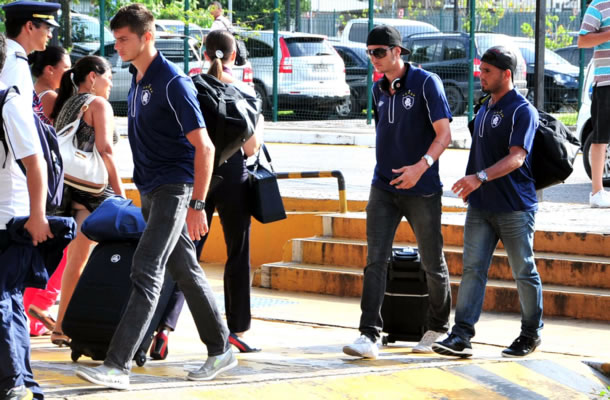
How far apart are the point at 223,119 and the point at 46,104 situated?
5.96 feet

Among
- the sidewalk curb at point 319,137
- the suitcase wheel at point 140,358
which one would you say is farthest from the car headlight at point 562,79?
the suitcase wheel at point 140,358

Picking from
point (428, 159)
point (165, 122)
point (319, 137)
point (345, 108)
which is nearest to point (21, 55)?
point (165, 122)

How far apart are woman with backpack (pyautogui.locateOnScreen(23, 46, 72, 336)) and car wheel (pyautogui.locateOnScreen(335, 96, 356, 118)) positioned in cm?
1376

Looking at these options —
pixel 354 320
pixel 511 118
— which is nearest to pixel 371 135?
pixel 354 320

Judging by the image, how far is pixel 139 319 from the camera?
577 centimetres

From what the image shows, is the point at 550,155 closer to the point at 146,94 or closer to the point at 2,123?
the point at 146,94

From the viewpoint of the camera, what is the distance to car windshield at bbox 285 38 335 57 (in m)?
21.2

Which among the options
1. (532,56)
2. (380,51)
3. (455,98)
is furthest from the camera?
(532,56)

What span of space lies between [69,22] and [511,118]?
14522mm

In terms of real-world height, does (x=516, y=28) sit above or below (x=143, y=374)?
above

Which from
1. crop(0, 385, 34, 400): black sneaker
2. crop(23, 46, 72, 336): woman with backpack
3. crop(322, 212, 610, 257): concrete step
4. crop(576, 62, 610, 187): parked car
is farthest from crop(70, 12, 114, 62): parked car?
crop(0, 385, 34, 400): black sneaker

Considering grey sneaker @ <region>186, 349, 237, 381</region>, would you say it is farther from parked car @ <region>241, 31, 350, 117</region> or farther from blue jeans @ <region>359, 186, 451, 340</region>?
parked car @ <region>241, 31, 350, 117</region>

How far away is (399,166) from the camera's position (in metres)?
6.95

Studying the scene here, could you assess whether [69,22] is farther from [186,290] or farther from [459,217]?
[186,290]
